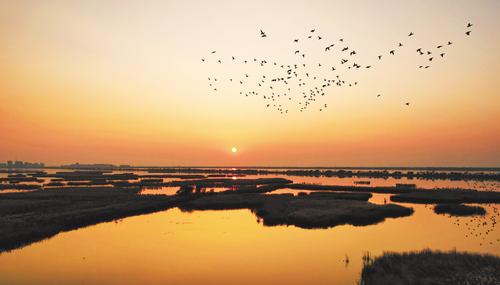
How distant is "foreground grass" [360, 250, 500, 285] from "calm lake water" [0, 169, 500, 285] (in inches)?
58.7

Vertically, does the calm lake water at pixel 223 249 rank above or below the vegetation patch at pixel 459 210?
below

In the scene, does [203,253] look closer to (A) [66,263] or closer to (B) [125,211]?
(A) [66,263]

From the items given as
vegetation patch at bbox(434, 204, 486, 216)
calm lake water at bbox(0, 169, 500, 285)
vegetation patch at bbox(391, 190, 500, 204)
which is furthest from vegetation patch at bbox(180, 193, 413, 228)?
vegetation patch at bbox(391, 190, 500, 204)

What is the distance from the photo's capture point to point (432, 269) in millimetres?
18641

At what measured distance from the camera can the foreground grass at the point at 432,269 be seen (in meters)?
16.9

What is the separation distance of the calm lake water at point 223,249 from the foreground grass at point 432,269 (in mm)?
1490

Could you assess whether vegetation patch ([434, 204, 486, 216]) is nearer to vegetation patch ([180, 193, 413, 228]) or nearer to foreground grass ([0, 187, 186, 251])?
vegetation patch ([180, 193, 413, 228])

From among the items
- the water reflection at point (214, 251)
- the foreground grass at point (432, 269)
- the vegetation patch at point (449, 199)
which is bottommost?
the water reflection at point (214, 251)

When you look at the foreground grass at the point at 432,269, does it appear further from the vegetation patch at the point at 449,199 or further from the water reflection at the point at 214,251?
the vegetation patch at the point at 449,199

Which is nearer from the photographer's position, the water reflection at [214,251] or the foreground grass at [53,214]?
the water reflection at [214,251]

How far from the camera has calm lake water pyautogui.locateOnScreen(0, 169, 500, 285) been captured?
20.8 m

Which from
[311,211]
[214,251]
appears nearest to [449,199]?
[311,211]

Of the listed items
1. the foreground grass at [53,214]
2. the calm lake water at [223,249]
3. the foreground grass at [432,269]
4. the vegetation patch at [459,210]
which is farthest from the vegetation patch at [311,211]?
the foreground grass at [432,269]

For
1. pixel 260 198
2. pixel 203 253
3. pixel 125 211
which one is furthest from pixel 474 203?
pixel 125 211
